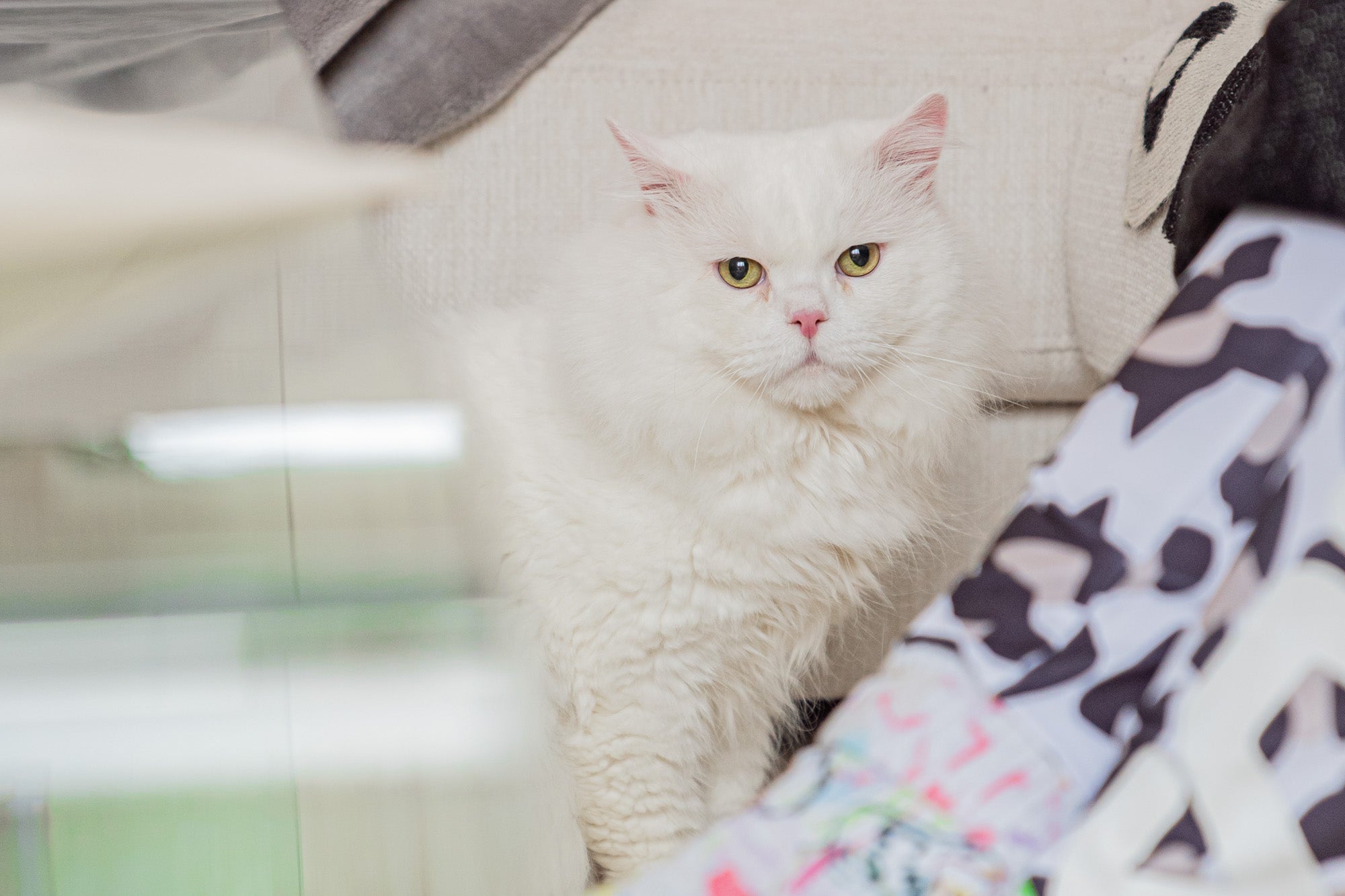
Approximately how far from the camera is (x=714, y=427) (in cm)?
90

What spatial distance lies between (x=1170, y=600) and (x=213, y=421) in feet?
1.62

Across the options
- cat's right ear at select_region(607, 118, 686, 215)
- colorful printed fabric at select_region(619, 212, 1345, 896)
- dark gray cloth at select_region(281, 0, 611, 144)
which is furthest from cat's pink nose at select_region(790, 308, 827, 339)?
dark gray cloth at select_region(281, 0, 611, 144)

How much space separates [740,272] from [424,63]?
0.62m

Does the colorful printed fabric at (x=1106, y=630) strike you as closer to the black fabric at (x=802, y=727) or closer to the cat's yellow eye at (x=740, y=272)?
the cat's yellow eye at (x=740, y=272)

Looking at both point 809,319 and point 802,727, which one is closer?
point 809,319

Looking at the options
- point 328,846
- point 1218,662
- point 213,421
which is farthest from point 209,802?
point 1218,662

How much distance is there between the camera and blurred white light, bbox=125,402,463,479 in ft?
1.67

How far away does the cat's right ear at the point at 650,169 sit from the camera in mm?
870

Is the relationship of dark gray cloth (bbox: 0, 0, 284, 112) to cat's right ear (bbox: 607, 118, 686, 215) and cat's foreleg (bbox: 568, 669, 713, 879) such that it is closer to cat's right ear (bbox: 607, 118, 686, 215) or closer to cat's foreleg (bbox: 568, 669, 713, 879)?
cat's right ear (bbox: 607, 118, 686, 215)

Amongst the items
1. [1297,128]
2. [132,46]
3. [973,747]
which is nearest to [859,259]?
[1297,128]

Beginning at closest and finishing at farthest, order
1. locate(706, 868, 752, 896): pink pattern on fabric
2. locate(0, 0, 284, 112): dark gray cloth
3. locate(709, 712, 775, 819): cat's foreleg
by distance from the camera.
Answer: locate(706, 868, 752, 896): pink pattern on fabric → locate(0, 0, 284, 112): dark gray cloth → locate(709, 712, 775, 819): cat's foreleg

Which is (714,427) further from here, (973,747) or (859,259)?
(973,747)

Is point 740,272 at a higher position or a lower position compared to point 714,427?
higher

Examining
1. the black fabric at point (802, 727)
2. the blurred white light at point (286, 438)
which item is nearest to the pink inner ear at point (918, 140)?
the blurred white light at point (286, 438)
